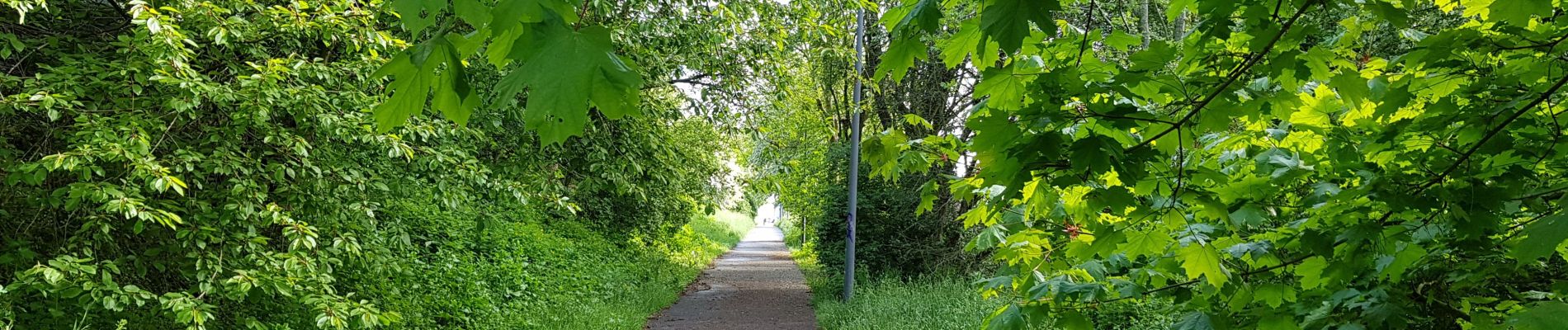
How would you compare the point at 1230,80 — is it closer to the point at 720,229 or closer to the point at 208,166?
the point at 208,166

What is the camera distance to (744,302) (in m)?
13.1

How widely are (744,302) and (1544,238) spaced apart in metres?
12.0

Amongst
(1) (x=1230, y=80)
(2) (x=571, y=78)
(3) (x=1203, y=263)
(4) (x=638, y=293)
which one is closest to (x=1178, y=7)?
(1) (x=1230, y=80)

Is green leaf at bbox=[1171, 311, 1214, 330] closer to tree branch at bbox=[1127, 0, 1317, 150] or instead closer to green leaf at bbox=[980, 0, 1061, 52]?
tree branch at bbox=[1127, 0, 1317, 150]

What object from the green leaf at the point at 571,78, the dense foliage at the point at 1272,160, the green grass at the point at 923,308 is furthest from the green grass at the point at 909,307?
the green leaf at the point at 571,78

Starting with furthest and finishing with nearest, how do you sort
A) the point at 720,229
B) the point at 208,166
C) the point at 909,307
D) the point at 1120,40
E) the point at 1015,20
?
the point at 720,229 < the point at 909,307 < the point at 208,166 < the point at 1120,40 < the point at 1015,20

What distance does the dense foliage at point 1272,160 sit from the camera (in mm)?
2117

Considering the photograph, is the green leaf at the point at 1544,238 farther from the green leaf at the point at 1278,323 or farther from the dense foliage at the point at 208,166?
the dense foliage at the point at 208,166

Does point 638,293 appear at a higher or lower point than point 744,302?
higher

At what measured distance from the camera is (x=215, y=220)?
15.4 ft

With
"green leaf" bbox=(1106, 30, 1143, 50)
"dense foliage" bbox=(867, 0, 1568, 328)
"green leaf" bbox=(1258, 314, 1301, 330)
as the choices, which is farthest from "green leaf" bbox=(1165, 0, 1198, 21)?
"green leaf" bbox=(1258, 314, 1301, 330)

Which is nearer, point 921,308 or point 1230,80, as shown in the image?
point 1230,80

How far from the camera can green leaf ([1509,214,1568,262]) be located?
4.66 ft

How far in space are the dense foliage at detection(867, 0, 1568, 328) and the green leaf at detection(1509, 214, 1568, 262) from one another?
24.1 inches
